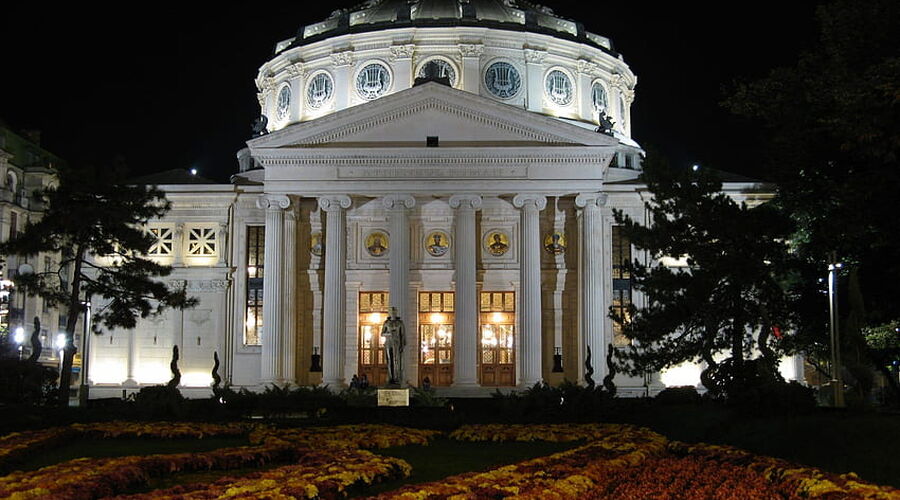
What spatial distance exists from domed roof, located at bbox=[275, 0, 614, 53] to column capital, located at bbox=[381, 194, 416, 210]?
1702cm

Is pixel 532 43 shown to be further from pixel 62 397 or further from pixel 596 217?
pixel 62 397

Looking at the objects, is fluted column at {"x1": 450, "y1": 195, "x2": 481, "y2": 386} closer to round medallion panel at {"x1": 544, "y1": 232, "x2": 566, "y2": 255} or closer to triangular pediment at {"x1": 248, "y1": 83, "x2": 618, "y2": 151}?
triangular pediment at {"x1": 248, "y1": 83, "x2": 618, "y2": 151}

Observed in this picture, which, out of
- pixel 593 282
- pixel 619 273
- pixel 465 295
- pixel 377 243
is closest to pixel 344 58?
pixel 377 243

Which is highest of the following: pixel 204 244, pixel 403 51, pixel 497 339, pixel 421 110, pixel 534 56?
pixel 403 51

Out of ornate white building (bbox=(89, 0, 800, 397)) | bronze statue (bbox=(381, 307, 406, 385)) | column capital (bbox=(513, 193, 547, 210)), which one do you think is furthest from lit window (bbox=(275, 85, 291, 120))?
bronze statue (bbox=(381, 307, 406, 385))

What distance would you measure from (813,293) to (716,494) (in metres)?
25.6

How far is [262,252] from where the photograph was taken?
55.4 m

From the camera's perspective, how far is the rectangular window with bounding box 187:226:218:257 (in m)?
55.8

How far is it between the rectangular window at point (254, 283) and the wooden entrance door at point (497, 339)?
11482mm

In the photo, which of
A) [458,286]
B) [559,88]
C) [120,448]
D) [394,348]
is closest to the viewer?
[120,448]

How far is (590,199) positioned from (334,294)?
1306cm

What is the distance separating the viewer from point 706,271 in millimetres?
36219

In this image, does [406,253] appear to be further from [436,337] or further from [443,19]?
[443,19]

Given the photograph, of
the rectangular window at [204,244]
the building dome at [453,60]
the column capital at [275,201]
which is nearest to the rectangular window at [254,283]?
the rectangular window at [204,244]
